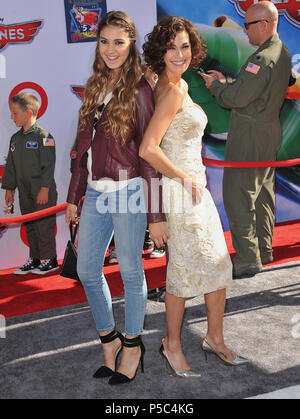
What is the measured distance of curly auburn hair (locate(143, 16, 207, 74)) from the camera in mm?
2244

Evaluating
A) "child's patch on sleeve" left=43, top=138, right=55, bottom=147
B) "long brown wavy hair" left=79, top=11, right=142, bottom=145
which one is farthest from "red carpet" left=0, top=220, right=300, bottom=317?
"long brown wavy hair" left=79, top=11, right=142, bottom=145

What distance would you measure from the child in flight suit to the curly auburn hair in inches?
83.0

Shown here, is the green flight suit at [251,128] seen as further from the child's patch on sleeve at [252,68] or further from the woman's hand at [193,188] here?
the woman's hand at [193,188]

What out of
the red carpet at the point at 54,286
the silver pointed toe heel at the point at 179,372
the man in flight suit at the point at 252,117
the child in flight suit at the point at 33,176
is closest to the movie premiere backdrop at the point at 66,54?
the child in flight suit at the point at 33,176

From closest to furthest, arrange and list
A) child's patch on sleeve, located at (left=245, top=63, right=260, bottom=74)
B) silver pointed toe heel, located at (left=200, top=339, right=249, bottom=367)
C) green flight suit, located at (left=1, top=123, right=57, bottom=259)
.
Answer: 1. silver pointed toe heel, located at (left=200, top=339, right=249, bottom=367)
2. child's patch on sleeve, located at (left=245, top=63, right=260, bottom=74)
3. green flight suit, located at (left=1, top=123, right=57, bottom=259)

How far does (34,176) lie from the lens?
4387 mm

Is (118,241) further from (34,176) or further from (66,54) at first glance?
(66,54)

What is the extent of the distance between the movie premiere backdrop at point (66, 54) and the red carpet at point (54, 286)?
1.44 ft

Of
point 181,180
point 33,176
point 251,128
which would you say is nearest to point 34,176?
point 33,176

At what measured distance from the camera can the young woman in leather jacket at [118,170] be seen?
7.32 ft

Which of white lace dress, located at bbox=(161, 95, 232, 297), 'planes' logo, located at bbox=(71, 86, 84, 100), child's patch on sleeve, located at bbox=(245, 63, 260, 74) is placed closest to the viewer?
white lace dress, located at bbox=(161, 95, 232, 297)

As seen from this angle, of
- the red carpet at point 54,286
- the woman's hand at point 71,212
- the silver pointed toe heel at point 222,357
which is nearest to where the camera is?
the woman's hand at point 71,212

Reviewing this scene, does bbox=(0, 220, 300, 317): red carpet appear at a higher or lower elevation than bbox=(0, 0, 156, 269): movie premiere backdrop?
lower

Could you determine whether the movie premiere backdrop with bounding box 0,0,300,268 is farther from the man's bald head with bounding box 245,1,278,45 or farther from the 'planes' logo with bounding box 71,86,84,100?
the man's bald head with bounding box 245,1,278,45
